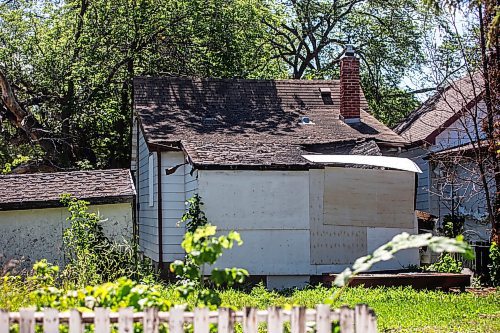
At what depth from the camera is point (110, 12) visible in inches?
1093

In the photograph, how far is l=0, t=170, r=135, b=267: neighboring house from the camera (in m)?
17.6

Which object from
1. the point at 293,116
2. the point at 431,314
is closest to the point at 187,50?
the point at 293,116

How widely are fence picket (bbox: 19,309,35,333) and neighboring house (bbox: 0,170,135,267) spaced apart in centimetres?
1188

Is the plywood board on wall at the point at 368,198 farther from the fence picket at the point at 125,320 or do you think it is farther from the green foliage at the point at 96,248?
the fence picket at the point at 125,320

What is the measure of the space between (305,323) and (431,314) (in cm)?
692

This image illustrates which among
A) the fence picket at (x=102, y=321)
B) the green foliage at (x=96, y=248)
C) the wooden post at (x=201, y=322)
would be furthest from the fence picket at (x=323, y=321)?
the green foliage at (x=96, y=248)

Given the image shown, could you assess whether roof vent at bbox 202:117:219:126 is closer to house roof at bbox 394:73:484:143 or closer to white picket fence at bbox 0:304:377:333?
house roof at bbox 394:73:484:143

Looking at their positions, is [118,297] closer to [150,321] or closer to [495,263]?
[150,321]

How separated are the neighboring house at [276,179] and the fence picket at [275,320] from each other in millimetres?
11206

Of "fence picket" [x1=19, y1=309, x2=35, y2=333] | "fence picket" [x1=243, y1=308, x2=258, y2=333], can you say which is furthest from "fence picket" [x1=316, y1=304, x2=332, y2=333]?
"fence picket" [x1=19, y1=309, x2=35, y2=333]

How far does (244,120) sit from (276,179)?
151 inches

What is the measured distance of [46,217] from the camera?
17828 millimetres

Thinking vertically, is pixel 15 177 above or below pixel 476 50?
below

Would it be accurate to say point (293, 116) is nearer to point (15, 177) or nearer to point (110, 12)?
point (15, 177)
